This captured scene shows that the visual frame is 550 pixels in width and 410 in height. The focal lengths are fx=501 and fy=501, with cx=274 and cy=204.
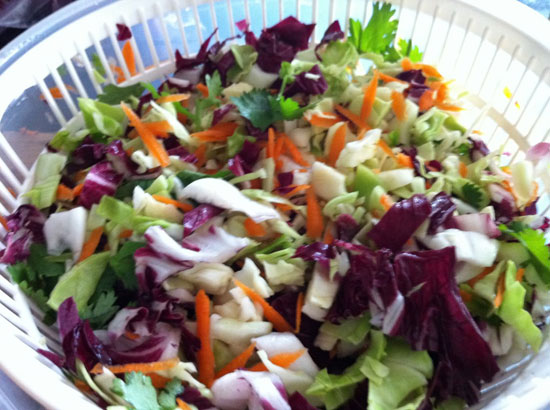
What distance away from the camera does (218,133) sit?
2.98 ft

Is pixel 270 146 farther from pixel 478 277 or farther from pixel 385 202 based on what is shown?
pixel 478 277

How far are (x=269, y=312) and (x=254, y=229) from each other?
A: 0.42 ft

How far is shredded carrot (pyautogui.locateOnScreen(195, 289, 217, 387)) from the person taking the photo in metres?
0.70

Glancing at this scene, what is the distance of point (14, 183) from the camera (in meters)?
0.94

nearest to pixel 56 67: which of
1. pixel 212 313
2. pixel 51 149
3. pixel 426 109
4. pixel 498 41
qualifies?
pixel 51 149

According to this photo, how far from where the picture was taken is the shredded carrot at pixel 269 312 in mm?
703

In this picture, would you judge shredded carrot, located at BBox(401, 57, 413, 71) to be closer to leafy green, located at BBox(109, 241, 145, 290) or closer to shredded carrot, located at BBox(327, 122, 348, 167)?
shredded carrot, located at BBox(327, 122, 348, 167)

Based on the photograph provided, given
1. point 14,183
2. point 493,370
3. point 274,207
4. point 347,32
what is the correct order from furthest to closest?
point 347,32 < point 14,183 < point 274,207 < point 493,370

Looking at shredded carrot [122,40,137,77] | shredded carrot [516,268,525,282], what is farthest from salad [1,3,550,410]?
shredded carrot [122,40,137,77]

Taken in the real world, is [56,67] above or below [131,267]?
above

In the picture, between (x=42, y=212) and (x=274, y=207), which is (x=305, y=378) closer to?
(x=274, y=207)

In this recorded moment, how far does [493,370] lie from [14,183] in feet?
2.85

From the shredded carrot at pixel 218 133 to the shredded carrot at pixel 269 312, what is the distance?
11.9 inches

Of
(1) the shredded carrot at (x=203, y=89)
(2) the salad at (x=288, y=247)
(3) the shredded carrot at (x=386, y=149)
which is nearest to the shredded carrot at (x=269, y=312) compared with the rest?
(2) the salad at (x=288, y=247)
